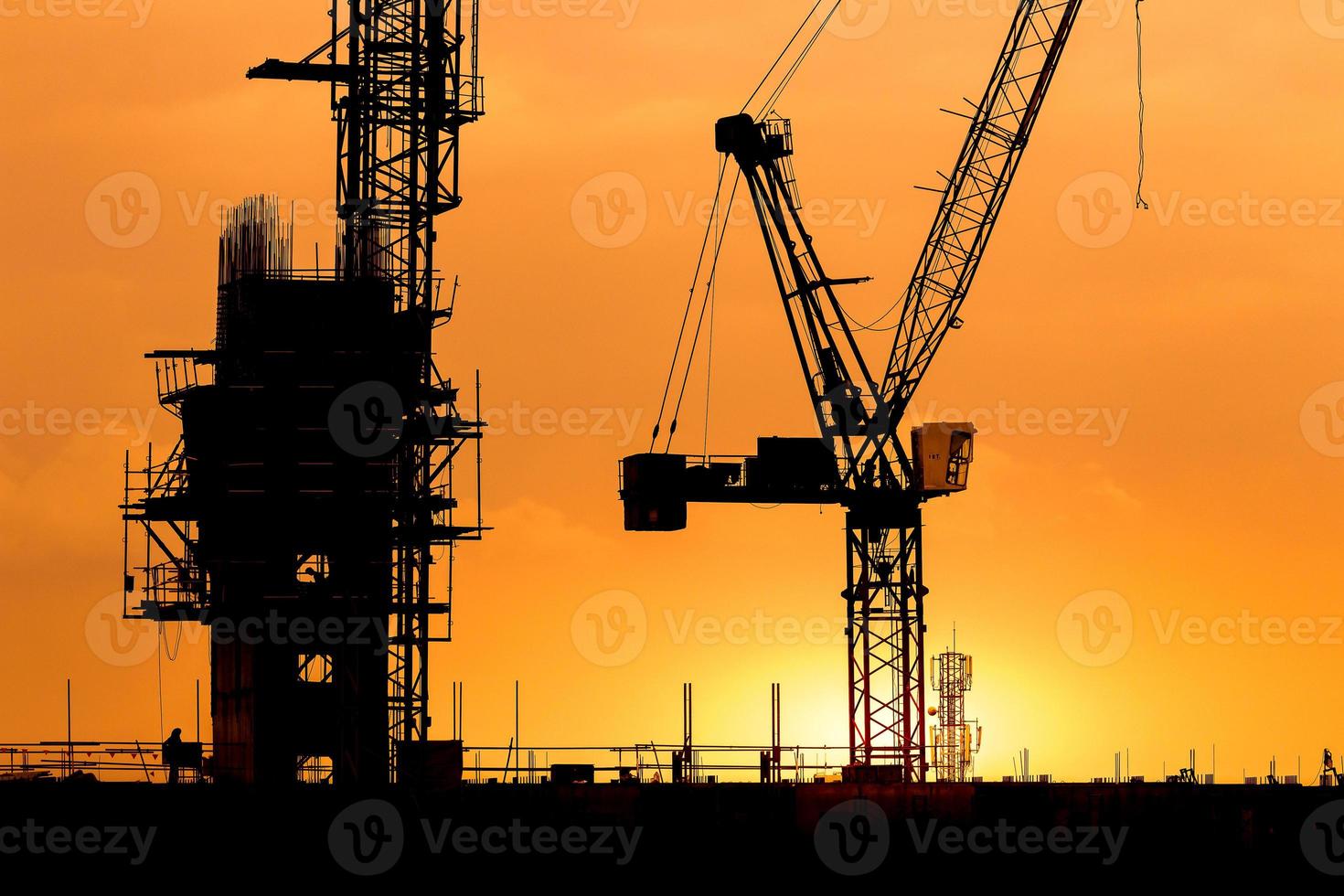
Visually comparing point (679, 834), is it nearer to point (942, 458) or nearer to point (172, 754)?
point (172, 754)

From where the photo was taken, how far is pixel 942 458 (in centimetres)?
12825

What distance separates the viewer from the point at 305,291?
4158 inches

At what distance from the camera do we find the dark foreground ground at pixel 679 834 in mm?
94750

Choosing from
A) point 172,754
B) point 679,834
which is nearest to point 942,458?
point 679,834

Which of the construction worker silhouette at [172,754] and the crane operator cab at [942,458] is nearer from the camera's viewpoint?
the construction worker silhouette at [172,754]

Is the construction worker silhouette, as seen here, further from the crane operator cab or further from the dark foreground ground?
the crane operator cab

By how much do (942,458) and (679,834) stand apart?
34.7 m

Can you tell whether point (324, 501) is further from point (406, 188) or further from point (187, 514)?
point (406, 188)

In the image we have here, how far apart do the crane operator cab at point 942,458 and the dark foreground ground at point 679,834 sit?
28.1 meters

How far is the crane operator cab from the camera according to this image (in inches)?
5044

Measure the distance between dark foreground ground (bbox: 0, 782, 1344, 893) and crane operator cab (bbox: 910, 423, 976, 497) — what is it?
92.1ft

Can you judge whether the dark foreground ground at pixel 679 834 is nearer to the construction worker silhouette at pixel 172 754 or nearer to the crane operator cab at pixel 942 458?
the construction worker silhouette at pixel 172 754

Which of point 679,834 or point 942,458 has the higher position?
point 942,458

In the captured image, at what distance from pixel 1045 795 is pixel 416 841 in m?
24.5
